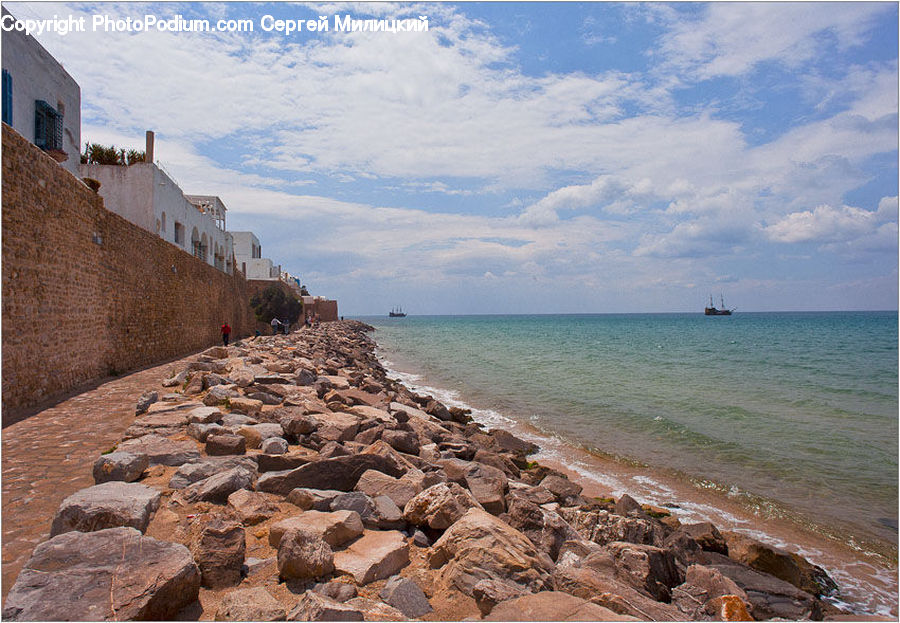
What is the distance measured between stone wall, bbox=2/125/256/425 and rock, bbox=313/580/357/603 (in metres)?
6.32

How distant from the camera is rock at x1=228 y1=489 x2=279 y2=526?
3.63m

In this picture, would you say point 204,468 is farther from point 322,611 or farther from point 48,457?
point 322,611

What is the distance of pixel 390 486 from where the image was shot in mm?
4320

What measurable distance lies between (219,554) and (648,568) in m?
2.93

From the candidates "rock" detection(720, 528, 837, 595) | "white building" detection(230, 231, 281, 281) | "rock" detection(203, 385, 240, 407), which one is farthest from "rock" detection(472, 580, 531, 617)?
"white building" detection(230, 231, 281, 281)

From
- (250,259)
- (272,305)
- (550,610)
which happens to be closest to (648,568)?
(550,610)

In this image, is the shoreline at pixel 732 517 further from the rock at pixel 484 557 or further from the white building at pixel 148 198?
the white building at pixel 148 198

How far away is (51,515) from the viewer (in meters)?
3.60

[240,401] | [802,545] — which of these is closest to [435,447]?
[240,401]

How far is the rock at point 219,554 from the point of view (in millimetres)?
2844

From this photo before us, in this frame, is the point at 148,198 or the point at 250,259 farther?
the point at 250,259

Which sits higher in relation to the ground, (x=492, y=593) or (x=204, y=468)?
(x=204, y=468)

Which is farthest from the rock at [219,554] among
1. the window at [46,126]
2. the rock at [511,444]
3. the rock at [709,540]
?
the window at [46,126]

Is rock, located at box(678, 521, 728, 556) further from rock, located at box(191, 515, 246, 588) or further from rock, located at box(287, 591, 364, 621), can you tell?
rock, located at box(191, 515, 246, 588)
